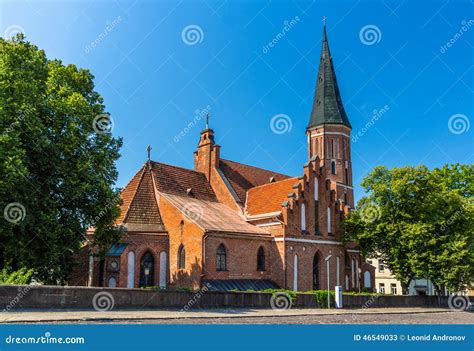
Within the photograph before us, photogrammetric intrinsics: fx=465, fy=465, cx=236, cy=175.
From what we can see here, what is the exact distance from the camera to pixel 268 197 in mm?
37594

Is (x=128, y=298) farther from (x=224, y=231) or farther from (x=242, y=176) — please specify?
(x=242, y=176)

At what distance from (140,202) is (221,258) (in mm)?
6930

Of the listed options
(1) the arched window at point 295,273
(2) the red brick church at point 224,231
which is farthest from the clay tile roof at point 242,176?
(1) the arched window at point 295,273

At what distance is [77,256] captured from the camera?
29969 millimetres

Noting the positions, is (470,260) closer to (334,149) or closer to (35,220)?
(334,149)

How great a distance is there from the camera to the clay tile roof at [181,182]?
34.7 m

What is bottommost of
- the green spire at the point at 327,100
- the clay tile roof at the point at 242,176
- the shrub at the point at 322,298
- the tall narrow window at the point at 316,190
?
the shrub at the point at 322,298

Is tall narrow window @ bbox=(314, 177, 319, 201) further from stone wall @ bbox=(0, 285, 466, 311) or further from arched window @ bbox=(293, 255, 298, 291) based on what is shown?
stone wall @ bbox=(0, 285, 466, 311)

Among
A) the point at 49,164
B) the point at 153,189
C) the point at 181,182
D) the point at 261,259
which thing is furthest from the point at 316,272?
the point at 49,164

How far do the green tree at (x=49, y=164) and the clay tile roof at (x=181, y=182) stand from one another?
368 inches

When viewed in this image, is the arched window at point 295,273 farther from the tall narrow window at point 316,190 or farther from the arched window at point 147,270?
the arched window at point 147,270

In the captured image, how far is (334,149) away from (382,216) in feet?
65.1

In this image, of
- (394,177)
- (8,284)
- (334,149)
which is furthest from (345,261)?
(8,284)

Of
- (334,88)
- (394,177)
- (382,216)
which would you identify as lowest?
(382,216)
